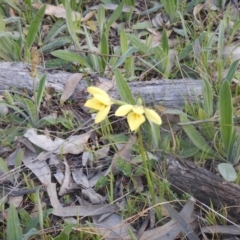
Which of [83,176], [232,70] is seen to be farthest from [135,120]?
[232,70]

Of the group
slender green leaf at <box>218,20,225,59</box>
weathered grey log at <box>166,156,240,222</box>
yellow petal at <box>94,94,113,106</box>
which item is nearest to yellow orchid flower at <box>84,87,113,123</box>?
yellow petal at <box>94,94,113,106</box>

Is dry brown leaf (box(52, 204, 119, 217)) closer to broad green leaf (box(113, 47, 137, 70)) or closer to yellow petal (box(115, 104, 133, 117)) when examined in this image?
yellow petal (box(115, 104, 133, 117))

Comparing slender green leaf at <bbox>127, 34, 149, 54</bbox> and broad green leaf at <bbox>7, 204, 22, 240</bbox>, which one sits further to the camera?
slender green leaf at <bbox>127, 34, 149, 54</bbox>

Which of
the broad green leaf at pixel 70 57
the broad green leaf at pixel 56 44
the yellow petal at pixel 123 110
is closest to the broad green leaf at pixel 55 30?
the broad green leaf at pixel 56 44

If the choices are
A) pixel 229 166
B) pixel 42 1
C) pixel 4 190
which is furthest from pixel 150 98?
pixel 42 1

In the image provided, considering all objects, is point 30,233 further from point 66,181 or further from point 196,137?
point 196,137

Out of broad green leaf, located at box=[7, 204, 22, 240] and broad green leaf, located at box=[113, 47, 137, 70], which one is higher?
broad green leaf, located at box=[113, 47, 137, 70]

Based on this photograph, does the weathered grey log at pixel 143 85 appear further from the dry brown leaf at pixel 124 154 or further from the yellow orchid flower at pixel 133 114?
the yellow orchid flower at pixel 133 114
